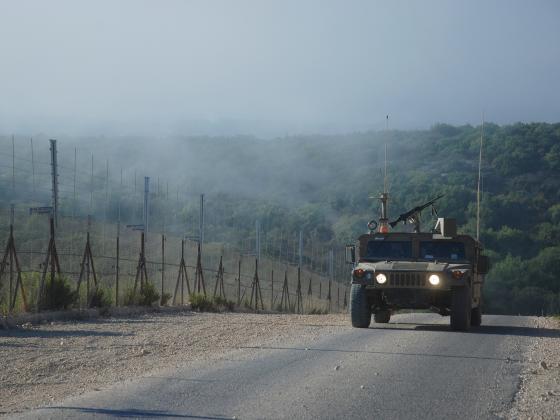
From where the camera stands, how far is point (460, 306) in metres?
19.5

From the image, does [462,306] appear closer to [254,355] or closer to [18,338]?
[254,355]

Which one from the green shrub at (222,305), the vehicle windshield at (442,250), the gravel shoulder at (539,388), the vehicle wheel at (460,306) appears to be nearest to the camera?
the gravel shoulder at (539,388)

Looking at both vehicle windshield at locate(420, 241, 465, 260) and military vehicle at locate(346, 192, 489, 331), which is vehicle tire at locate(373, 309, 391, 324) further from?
vehicle windshield at locate(420, 241, 465, 260)

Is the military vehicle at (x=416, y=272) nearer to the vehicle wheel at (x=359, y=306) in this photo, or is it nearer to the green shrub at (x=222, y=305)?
the vehicle wheel at (x=359, y=306)

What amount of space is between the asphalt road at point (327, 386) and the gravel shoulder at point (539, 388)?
6.7 inches

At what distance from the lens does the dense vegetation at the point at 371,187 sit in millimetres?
61906

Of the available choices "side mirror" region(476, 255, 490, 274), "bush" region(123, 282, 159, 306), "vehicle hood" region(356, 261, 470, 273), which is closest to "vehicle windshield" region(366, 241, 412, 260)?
"vehicle hood" region(356, 261, 470, 273)

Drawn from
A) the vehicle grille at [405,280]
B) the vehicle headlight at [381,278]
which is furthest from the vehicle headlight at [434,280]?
the vehicle headlight at [381,278]

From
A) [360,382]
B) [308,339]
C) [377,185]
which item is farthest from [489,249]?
[360,382]

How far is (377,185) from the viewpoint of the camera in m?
87.6

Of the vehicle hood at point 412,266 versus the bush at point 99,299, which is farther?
the bush at point 99,299

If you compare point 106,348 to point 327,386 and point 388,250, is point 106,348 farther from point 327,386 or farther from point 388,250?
point 388,250

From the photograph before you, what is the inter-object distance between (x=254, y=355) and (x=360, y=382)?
3192mm

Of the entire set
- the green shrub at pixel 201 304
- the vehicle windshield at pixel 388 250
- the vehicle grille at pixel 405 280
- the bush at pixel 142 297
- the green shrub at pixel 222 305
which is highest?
the vehicle windshield at pixel 388 250
